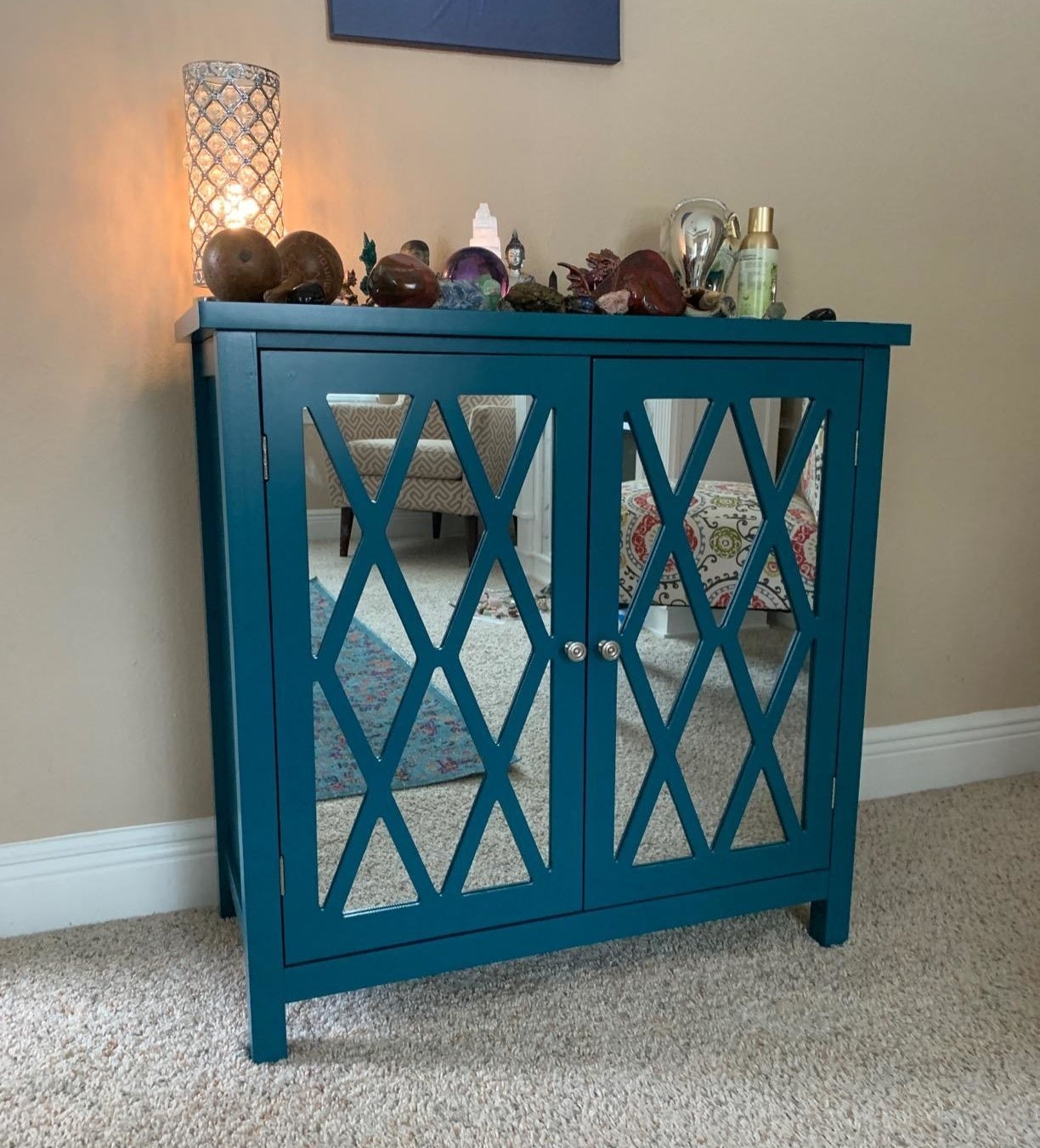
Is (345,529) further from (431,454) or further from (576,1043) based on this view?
(576,1043)

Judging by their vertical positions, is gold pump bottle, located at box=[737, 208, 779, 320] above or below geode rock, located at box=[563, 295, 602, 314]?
above

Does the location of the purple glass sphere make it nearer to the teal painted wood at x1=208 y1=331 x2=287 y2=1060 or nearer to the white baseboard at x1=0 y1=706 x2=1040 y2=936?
the teal painted wood at x1=208 y1=331 x2=287 y2=1060

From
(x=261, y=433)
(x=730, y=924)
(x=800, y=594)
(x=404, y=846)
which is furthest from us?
(x=730, y=924)

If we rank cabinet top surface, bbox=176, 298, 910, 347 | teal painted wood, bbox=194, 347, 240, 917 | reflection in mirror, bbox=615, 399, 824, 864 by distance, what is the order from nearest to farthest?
cabinet top surface, bbox=176, 298, 910, 347
reflection in mirror, bbox=615, 399, 824, 864
teal painted wood, bbox=194, 347, 240, 917

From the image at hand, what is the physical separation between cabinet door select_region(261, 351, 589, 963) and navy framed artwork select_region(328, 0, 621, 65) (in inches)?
24.6

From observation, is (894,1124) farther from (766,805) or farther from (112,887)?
(112,887)

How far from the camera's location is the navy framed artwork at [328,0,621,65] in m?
1.46

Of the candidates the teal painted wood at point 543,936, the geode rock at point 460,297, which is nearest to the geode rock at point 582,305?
the geode rock at point 460,297

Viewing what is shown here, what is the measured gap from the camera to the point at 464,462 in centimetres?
122

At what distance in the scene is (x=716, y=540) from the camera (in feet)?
4.48

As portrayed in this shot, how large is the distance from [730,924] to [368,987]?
0.60m

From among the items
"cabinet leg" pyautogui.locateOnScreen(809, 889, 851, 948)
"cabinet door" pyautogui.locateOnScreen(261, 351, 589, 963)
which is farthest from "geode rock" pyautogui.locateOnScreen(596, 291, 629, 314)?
"cabinet leg" pyautogui.locateOnScreen(809, 889, 851, 948)

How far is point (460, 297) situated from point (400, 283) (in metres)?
0.10

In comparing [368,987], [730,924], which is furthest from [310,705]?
[730,924]
